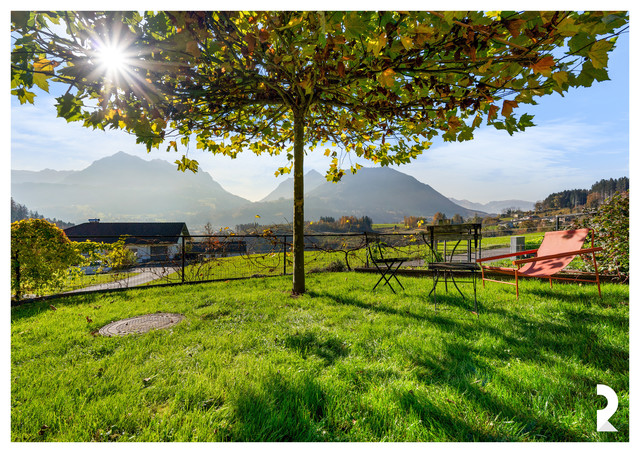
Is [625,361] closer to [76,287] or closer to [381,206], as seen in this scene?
[76,287]

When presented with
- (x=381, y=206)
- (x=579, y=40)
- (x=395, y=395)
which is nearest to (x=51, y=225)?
(x=395, y=395)

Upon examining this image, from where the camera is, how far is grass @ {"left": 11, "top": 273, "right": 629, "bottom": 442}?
5.12 feet

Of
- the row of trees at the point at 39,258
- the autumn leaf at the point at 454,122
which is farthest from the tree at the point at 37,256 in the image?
the autumn leaf at the point at 454,122

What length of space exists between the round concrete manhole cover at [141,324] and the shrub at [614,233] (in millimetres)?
7654

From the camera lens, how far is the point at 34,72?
2012mm

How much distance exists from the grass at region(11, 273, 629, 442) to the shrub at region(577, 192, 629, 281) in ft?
4.35

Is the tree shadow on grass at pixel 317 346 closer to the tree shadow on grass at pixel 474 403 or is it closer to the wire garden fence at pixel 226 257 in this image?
the tree shadow on grass at pixel 474 403

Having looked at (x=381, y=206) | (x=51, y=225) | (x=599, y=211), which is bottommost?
(x=51, y=225)

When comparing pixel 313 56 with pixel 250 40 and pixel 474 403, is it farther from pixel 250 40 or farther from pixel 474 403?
pixel 474 403

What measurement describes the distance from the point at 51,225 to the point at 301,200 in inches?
197

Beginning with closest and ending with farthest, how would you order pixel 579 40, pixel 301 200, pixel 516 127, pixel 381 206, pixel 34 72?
1. pixel 579 40
2. pixel 34 72
3. pixel 516 127
4. pixel 301 200
5. pixel 381 206

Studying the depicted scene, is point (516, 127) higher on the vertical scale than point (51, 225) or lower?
higher

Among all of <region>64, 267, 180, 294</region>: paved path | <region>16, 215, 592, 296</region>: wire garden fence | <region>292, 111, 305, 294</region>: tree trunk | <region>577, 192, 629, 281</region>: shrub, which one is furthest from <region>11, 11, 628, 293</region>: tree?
<region>64, 267, 180, 294</region>: paved path

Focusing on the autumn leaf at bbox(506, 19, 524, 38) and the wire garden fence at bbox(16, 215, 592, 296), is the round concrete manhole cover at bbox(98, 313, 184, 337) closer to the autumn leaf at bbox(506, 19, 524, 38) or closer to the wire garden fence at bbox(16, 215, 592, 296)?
the wire garden fence at bbox(16, 215, 592, 296)
